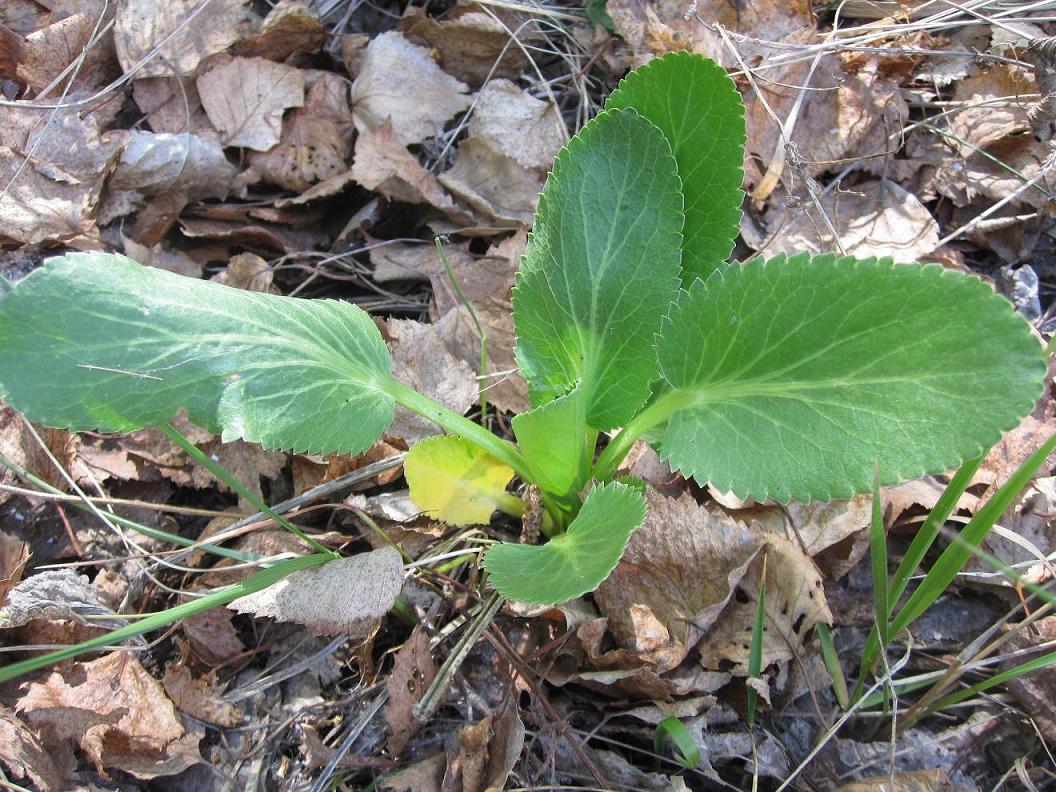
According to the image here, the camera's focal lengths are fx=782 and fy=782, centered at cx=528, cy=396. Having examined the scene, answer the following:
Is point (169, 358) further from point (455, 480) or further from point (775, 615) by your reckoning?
point (775, 615)

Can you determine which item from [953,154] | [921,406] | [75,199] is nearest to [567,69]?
[953,154]

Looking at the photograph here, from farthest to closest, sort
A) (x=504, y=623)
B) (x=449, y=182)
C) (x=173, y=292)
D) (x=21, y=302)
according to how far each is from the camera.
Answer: (x=449, y=182) → (x=504, y=623) → (x=173, y=292) → (x=21, y=302)

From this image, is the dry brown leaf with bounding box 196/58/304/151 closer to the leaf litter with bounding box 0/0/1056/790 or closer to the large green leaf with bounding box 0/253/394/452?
the leaf litter with bounding box 0/0/1056/790

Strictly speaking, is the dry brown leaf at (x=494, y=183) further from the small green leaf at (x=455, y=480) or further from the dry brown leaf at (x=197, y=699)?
the dry brown leaf at (x=197, y=699)

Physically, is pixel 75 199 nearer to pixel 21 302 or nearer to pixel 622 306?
pixel 21 302

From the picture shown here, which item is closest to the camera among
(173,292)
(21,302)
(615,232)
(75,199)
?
(21,302)

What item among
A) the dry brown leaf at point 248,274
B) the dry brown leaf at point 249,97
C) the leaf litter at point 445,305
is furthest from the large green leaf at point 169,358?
the dry brown leaf at point 249,97

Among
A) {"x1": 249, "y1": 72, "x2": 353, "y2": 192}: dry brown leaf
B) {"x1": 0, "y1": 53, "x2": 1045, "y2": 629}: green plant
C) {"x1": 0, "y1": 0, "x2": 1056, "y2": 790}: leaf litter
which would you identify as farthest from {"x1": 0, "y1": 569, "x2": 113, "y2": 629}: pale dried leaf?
{"x1": 249, "y1": 72, "x2": 353, "y2": 192}: dry brown leaf
